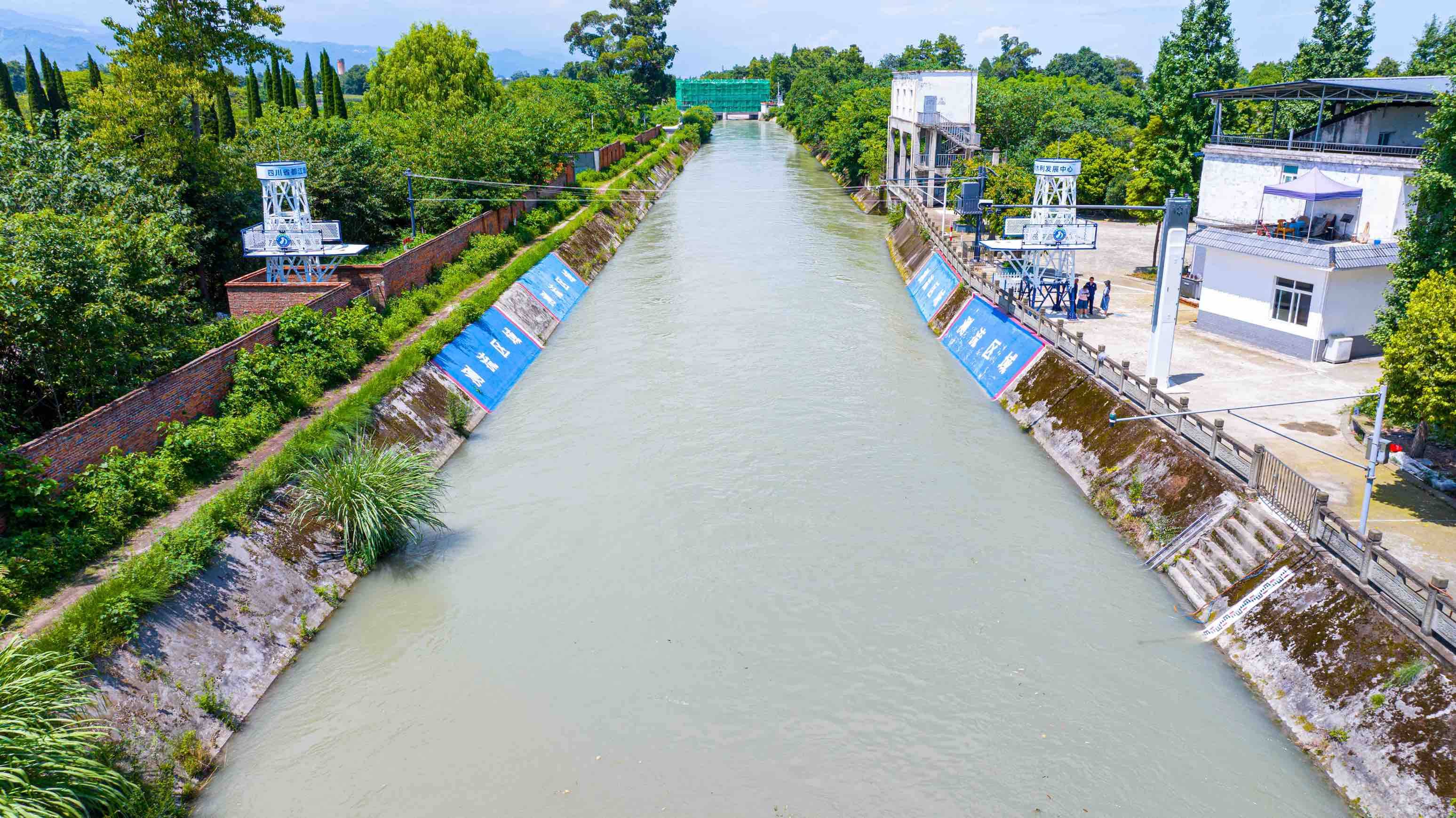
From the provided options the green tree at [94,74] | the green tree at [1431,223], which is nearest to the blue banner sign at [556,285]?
the green tree at [1431,223]

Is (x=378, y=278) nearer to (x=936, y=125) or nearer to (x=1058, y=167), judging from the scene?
(x=1058, y=167)

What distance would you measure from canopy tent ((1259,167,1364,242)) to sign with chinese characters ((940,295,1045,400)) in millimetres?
7879

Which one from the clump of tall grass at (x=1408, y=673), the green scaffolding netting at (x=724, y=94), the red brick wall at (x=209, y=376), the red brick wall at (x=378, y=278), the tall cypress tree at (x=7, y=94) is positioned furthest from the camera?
the green scaffolding netting at (x=724, y=94)

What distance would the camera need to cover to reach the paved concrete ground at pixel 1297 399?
1526 centimetres

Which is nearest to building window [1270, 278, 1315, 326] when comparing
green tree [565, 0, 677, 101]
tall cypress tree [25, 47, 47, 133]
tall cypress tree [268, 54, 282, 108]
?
tall cypress tree [268, 54, 282, 108]

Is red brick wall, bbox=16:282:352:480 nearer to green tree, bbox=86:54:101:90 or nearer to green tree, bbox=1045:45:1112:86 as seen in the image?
green tree, bbox=86:54:101:90

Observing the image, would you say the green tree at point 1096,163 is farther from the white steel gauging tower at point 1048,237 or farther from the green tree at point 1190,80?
the white steel gauging tower at point 1048,237

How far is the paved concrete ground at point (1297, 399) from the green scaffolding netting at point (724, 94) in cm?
14032

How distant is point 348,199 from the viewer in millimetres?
33719

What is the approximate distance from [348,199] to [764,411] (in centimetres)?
1909

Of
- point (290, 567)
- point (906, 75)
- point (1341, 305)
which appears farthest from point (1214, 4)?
point (290, 567)

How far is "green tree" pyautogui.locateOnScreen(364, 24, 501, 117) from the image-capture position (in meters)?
56.2

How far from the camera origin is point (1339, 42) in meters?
51.9

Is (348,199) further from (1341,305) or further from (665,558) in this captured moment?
(1341,305)
